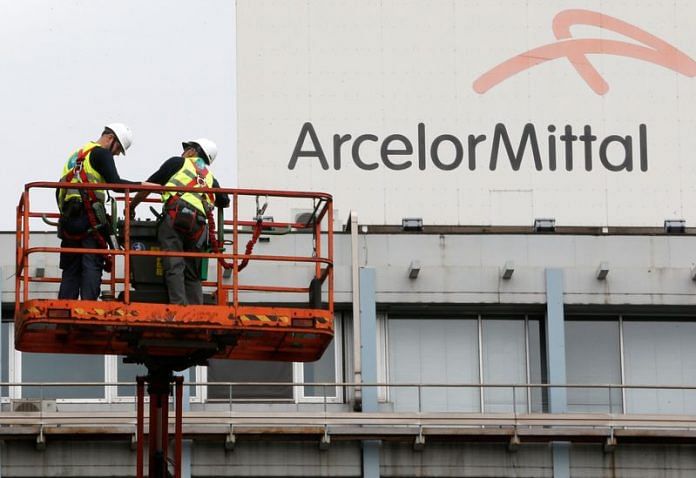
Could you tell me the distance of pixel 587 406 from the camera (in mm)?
37531

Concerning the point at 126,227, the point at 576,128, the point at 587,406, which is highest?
the point at 576,128

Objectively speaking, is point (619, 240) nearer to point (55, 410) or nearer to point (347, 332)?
Result: point (347, 332)

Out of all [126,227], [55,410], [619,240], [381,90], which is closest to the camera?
[126,227]

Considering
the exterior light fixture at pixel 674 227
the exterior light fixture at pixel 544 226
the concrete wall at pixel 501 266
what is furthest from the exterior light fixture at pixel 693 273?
the exterior light fixture at pixel 544 226

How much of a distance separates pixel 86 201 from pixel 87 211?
14 centimetres

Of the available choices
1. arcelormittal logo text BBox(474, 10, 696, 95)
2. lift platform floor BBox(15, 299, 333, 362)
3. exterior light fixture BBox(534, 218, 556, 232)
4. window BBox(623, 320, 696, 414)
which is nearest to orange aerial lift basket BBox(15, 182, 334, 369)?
lift platform floor BBox(15, 299, 333, 362)

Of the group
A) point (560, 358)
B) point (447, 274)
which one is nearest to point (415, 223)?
point (447, 274)

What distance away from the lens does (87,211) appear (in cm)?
2356

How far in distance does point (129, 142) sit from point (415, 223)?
47.0 feet

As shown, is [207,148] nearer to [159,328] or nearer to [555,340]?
[159,328]

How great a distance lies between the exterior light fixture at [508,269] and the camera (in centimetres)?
3728

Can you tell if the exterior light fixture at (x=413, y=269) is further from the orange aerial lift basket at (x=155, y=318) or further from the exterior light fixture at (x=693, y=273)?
the orange aerial lift basket at (x=155, y=318)

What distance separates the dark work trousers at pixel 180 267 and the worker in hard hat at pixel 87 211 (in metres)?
0.73

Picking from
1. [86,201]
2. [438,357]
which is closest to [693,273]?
[438,357]
